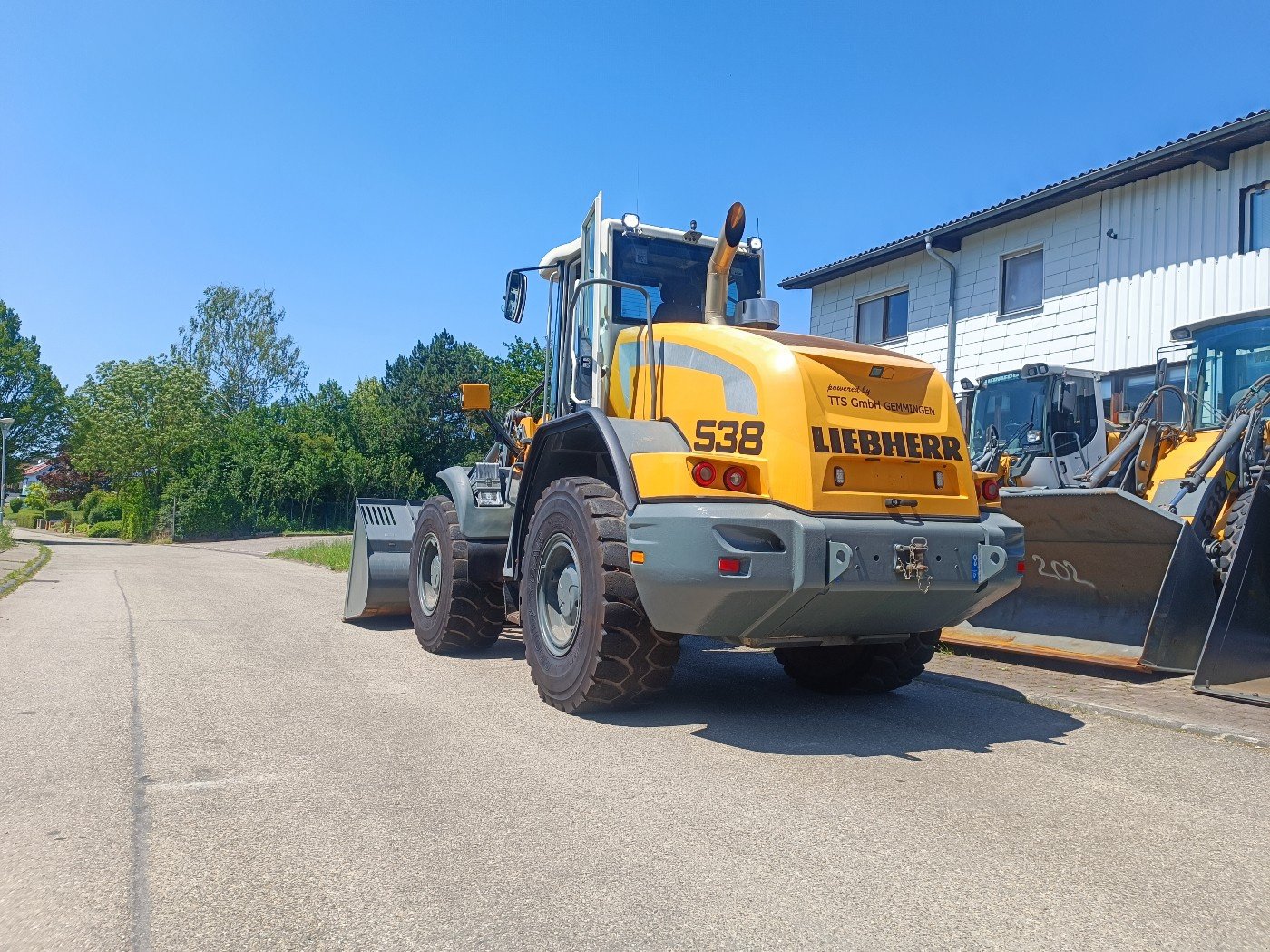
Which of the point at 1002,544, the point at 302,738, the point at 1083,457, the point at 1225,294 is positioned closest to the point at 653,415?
the point at 1002,544

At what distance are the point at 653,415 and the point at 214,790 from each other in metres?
3.04

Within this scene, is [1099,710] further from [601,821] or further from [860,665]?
[601,821]

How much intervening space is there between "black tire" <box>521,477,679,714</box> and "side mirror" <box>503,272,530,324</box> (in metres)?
1.83

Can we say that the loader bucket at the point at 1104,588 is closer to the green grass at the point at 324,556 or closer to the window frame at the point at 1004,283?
the window frame at the point at 1004,283

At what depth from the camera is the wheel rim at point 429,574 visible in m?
8.70

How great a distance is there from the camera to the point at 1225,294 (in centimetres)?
1327

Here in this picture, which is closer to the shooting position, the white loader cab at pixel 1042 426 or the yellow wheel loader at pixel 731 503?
the yellow wheel loader at pixel 731 503

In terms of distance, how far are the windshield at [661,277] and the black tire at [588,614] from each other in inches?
56.9

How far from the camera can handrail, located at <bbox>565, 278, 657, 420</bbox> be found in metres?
6.21

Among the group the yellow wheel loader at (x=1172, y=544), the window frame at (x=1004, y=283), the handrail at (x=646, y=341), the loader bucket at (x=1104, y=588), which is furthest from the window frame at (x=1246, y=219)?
the handrail at (x=646, y=341)

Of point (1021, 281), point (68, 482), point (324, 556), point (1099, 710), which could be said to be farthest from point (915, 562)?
point (68, 482)

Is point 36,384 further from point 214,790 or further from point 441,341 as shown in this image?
point 214,790

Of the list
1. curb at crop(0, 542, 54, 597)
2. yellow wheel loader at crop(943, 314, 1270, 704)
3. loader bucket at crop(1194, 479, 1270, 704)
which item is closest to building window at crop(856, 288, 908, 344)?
yellow wheel loader at crop(943, 314, 1270, 704)

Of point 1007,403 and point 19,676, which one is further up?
point 1007,403
